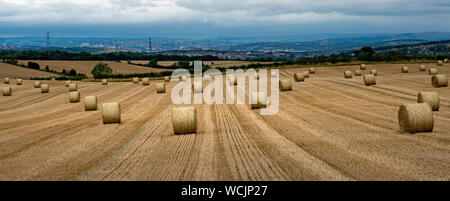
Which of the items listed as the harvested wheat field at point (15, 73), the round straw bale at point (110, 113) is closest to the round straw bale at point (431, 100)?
the round straw bale at point (110, 113)

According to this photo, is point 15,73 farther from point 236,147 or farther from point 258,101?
point 236,147

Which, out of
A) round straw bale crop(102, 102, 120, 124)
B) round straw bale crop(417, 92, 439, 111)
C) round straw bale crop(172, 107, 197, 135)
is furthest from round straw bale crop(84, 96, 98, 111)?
round straw bale crop(417, 92, 439, 111)

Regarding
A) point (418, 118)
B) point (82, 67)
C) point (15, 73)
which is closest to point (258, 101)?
point (418, 118)

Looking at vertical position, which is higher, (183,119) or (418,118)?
(418,118)

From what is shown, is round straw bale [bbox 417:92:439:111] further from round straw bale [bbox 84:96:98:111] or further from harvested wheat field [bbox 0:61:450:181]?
round straw bale [bbox 84:96:98:111]
